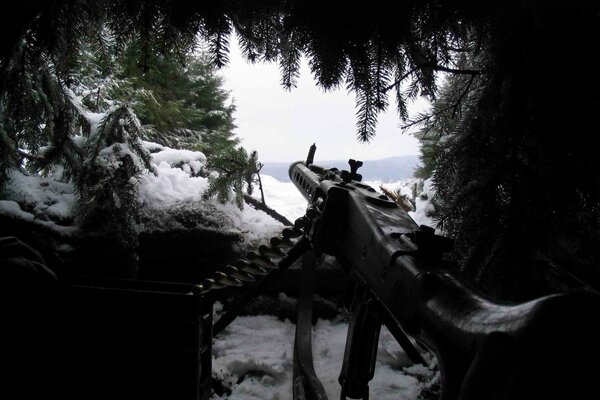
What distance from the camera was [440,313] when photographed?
1.95 ft

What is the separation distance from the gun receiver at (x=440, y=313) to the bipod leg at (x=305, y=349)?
0.85 m

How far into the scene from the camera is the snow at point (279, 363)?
1.98m

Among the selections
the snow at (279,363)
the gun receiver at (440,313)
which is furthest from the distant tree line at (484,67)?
the snow at (279,363)

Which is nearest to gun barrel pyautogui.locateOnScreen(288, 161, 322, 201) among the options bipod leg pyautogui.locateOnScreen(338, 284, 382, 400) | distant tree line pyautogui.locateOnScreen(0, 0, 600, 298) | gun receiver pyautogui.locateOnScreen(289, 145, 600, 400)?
gun receiver pyautogui.locateOnScreen(289, 145, 600, 400)

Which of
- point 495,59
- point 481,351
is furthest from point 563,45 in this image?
point 481,351

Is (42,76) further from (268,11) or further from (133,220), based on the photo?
(268,11)

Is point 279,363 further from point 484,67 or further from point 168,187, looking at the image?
point 484,67

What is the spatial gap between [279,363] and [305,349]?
0.19m

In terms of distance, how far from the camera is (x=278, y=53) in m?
1.45

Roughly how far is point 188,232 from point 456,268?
248 cm

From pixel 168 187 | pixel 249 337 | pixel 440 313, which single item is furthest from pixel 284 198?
pixel 440 313

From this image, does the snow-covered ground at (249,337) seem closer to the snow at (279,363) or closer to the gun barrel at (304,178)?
the snow at (279,363)

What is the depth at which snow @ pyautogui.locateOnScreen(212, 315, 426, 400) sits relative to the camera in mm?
1981

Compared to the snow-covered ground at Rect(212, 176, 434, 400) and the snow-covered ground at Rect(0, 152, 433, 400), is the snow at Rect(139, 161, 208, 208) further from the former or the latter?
the snow-covered ground at Rect(212, 176, 434, 400)
